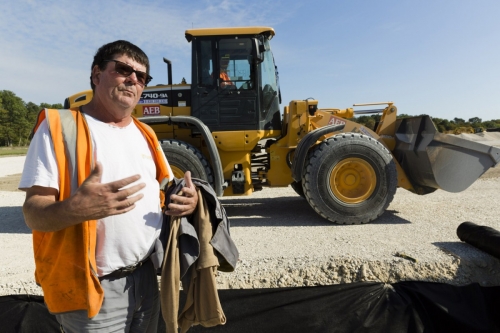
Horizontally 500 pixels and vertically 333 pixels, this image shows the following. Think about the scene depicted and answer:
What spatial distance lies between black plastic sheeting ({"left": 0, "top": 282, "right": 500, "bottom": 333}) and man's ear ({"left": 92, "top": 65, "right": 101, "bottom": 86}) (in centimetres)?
223

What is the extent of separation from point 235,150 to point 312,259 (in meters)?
2.72

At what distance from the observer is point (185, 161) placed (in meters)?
5.42

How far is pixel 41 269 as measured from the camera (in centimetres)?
155

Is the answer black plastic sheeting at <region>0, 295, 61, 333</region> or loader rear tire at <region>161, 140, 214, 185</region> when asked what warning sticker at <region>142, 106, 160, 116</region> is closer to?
loader rear tire at <region>161, 140, 214, 185</region>

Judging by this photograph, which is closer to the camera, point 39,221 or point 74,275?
point 39,221

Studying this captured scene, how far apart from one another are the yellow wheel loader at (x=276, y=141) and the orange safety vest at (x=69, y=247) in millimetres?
3854

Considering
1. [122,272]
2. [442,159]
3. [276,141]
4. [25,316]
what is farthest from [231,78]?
[122,272]

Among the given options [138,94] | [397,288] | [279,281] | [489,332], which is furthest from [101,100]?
[489,332]

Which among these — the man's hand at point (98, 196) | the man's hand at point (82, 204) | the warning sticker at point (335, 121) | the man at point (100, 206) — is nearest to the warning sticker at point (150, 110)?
the warning sticker at point (335, 121)

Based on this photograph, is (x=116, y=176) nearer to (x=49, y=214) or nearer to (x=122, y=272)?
(x=49, y=214)

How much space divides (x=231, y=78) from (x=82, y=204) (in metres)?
4.77

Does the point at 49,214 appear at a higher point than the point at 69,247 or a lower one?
higher

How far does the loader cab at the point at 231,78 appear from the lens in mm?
5633

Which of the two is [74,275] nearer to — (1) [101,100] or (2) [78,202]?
(2) [78,202]
